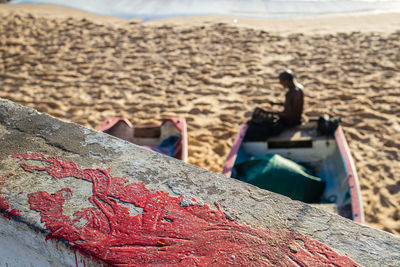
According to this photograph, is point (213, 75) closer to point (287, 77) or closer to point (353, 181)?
point (287, 77)

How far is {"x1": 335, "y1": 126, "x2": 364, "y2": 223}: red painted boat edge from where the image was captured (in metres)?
3.20

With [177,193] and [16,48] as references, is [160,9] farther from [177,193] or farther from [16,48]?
[177,193]

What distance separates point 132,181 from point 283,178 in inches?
87.4

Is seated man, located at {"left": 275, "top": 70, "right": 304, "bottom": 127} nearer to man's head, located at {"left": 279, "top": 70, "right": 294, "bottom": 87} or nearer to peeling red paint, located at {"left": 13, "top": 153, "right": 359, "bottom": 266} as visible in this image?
man's head, located at {"left": 279, "top": 70, "right": 294, "bottom": 87}

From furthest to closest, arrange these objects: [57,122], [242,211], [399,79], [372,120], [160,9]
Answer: [160,9] → [399,79] → [372,120] → [57,122] → [242,211]

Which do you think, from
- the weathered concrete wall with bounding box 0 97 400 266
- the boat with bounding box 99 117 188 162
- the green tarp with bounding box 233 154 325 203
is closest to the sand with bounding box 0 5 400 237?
the boat with bounding box 99 117 188 162

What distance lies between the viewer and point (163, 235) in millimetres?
1447

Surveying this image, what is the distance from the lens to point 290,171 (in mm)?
3652

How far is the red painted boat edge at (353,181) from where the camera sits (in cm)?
320

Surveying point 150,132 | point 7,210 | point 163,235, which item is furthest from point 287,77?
point 7,210

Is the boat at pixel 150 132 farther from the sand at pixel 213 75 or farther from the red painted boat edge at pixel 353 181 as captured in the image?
the red painted boat edge at pixel 353 181

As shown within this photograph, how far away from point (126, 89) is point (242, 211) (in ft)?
18.7

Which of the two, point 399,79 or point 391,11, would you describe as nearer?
point 399,79

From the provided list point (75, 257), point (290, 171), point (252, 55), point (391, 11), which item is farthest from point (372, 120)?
point (391, 11)
